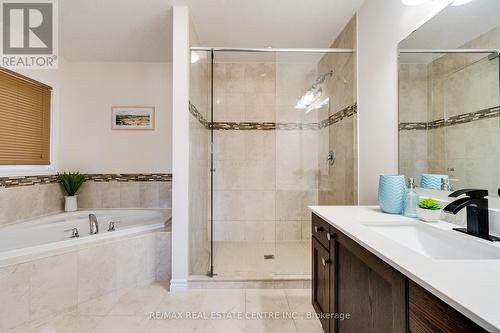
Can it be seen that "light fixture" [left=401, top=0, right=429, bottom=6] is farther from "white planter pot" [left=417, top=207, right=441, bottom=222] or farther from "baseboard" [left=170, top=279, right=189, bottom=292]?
"baseboard" [left=170, top=279, right=189, bottom=292]

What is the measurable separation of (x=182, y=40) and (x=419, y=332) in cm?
237

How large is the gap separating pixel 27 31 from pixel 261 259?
10.6 feet

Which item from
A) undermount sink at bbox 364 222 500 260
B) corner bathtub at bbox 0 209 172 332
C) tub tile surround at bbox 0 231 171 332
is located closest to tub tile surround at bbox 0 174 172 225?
corner bathtub at bbox 0 209 172 332

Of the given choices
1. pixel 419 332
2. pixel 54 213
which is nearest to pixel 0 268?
pixel 54 213

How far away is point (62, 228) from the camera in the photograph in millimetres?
2453

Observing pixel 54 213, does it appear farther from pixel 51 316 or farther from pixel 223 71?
pixel 223 71

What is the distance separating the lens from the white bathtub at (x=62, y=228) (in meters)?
1.78

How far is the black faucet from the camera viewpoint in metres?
0.91

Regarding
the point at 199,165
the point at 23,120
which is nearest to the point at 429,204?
the point at 199,165

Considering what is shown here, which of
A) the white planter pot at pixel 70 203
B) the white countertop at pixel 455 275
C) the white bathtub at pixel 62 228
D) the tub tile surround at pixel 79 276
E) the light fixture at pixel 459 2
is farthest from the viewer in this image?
the white planter pot at pixel 70 203

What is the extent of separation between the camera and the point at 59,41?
2584 mm

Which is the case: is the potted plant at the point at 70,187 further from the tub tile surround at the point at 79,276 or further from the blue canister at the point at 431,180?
the blue canister at the point at 431,180

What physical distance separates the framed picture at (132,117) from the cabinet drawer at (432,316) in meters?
3.16

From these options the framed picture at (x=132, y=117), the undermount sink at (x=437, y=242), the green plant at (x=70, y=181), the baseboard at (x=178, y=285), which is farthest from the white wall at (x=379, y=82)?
the green plant at (x=70, y=181)
